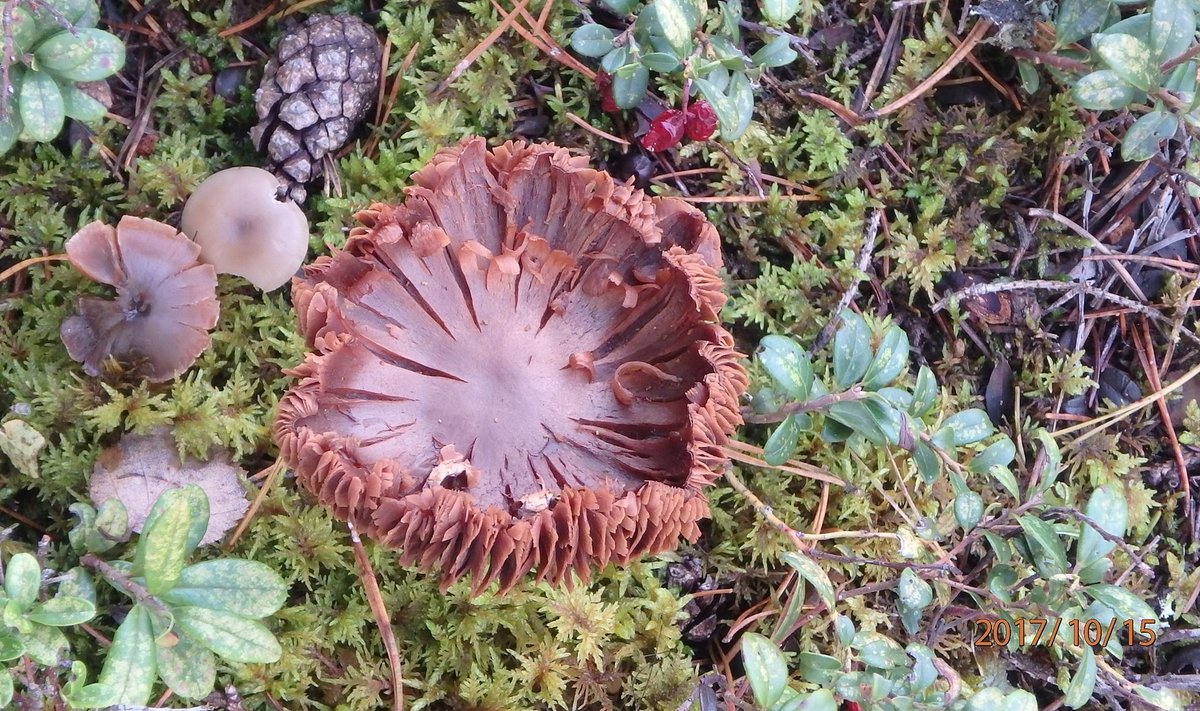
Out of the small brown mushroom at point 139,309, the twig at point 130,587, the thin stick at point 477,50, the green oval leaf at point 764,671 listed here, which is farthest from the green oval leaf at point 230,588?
the thin stick at point 477,50

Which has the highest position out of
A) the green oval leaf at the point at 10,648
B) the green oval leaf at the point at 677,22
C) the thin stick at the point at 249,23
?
the green oval leaf at the point at 677,22

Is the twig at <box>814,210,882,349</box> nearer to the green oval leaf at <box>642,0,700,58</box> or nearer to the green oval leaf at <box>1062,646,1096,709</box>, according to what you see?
the green oval leaf at <box>642,0,700,58</box>

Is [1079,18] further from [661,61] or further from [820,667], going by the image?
[820,667]

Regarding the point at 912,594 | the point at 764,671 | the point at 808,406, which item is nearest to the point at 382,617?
the point at 764,671

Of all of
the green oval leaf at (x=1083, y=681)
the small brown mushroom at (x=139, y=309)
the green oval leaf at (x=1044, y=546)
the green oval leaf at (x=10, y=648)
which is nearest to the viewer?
the green oval leaf at (x=10, y=648)

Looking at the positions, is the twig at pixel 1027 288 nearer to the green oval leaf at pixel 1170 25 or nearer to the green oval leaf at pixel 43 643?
the green oval leaf at pixel 1170 25

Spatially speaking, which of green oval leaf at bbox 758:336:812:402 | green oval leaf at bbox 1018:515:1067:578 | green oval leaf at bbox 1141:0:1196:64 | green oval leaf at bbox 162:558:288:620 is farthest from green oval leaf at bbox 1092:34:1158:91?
green oval leaf at bbox 162:558:288:620
